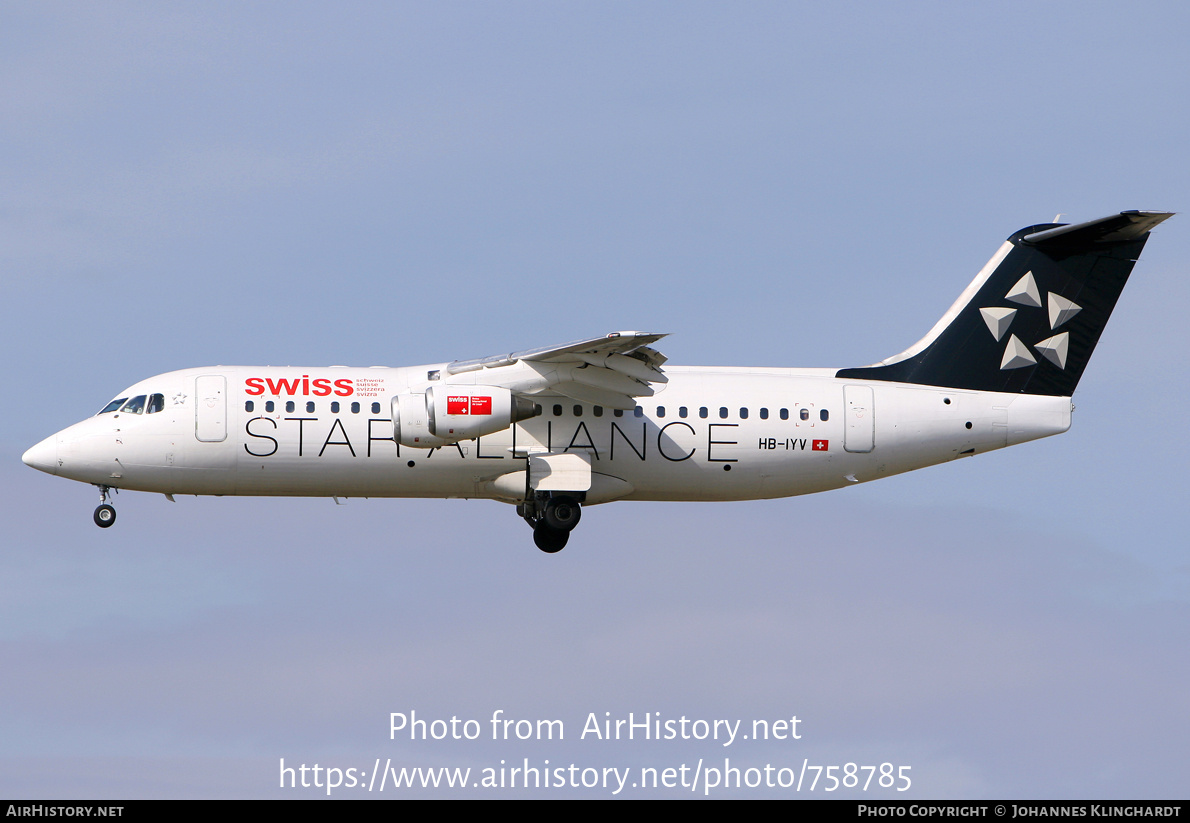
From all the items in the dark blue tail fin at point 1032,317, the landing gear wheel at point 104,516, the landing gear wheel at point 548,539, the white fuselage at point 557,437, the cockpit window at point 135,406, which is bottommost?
the landing gear wheel at point 548,539

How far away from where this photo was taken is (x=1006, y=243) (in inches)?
1261

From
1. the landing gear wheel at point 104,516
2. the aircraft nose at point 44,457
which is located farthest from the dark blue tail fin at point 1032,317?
the aircraft nose at point 44,457

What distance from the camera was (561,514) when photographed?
29219mm

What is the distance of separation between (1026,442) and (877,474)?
2.98 m

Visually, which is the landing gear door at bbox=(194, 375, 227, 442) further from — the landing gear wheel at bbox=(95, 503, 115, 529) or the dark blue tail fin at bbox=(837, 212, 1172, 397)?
the dark blue tail fin at bbox=(837, 212, 1172, 397)

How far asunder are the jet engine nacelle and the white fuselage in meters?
1.02

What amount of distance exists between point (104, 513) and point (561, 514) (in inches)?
331

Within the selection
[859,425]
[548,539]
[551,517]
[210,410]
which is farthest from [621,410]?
[210,410]

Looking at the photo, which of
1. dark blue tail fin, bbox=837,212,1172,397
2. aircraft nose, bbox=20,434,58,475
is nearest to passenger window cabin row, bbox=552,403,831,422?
dark blue tail fin, bbox=837,212,1172,397

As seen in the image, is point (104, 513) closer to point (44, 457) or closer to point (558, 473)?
point (44, 457)

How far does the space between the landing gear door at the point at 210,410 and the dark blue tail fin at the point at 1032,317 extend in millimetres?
11671

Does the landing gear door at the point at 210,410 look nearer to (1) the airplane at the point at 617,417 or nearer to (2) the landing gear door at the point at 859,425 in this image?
(1) the airplane at the point at 617,417

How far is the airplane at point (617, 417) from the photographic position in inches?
1132

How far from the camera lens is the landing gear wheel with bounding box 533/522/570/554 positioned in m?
30.0
